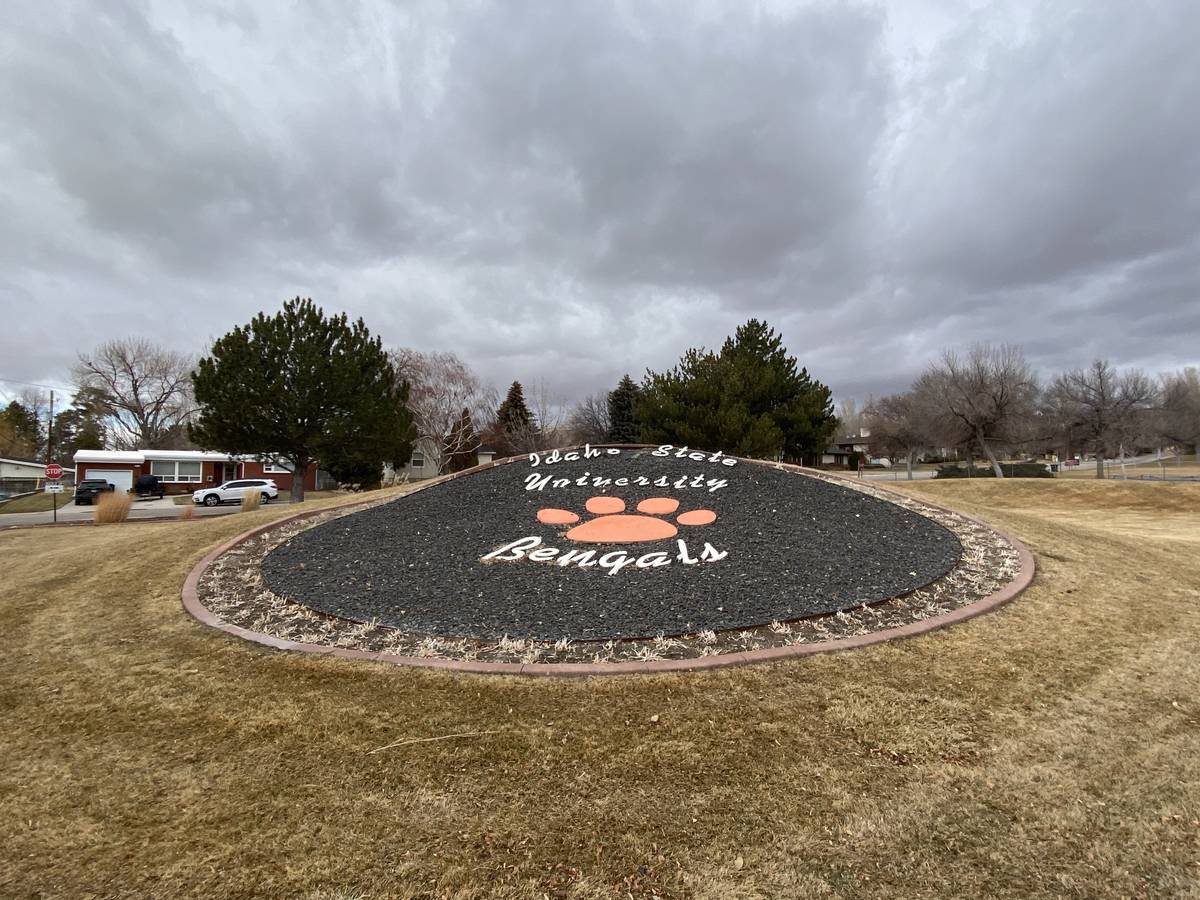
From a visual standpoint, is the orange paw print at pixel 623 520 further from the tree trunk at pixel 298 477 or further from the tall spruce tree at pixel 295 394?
the tree trunk at pixel 298 477

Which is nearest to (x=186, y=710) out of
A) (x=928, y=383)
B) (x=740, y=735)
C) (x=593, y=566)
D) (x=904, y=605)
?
(x=740, y=735)

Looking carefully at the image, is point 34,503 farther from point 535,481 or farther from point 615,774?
point 615,774

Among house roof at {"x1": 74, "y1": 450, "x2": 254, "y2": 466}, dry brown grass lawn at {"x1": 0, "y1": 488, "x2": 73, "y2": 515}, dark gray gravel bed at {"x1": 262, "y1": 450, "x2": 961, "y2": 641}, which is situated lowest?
dry brown grass lawn at {"x1": 0, "y1": 488, "x2": 73, "y2": 515}

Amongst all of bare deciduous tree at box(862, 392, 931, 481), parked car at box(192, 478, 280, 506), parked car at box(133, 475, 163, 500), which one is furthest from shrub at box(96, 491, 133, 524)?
bare deciduous tree at box(862, 392, 931, 481)

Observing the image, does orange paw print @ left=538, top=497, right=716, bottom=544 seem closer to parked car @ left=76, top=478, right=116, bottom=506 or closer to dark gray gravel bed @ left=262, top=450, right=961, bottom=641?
dark gray gravel bed @ left=262, top=450, right=961, bottom=641

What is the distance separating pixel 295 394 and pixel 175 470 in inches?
895

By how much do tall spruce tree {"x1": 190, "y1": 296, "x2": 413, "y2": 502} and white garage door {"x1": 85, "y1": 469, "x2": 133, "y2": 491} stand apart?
60.0 feet

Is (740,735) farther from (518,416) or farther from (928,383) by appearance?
(518,416)

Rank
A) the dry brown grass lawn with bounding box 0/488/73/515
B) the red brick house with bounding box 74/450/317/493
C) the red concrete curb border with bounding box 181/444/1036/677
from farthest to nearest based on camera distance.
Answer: the red brick house with bounding box 74/450/317/493 < the dry brown grass lawn with bounding box 0/488/73/515 < the red concrete curb border with bounding box 181/444/1036/677

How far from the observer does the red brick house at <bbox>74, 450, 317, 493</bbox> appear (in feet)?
121

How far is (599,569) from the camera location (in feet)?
20.0

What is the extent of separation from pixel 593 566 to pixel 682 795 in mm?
3664

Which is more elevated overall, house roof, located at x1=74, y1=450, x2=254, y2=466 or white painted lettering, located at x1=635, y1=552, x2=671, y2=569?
house roof, located at x1=74, y1=450, x2=254, y2=466

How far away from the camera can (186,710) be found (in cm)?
339
